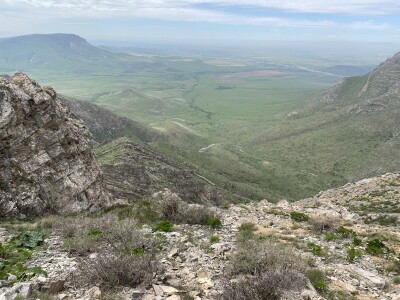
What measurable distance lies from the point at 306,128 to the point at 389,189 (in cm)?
14995

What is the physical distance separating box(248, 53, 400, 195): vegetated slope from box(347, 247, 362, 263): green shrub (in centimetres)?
10084

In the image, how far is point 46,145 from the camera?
88.4 ft

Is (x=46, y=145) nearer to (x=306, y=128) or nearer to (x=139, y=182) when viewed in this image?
(x=139, y=182)

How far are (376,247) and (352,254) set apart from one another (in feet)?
8.20

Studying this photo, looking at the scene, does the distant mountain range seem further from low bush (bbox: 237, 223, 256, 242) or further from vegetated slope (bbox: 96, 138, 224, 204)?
low bush (bbox: 237, 223, 256, 242)

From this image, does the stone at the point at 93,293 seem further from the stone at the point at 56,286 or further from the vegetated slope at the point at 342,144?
the vegetated slope at the point at 342,144

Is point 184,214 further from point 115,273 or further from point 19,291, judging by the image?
point 19,291

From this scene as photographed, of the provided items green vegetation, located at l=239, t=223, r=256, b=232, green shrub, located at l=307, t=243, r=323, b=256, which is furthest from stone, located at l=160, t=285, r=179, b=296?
green vegetation, located at l=239, t=223, r=256, b=232

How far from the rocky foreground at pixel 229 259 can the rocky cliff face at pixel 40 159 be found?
6.69 metres

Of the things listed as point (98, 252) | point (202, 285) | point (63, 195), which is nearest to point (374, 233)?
point (202, 285)

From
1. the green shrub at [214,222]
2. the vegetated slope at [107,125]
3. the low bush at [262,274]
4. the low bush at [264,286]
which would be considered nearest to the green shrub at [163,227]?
the green shrub at [214,222]

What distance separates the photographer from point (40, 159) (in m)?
25.4

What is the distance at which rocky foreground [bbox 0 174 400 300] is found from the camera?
10.6 m

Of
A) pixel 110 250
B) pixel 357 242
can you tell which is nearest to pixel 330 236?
pixel 357 242
